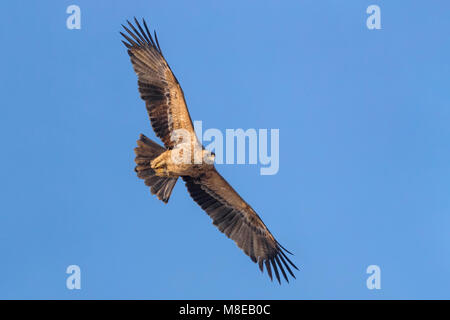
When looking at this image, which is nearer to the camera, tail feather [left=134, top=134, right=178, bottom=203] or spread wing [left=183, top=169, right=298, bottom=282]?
tail feather [left=134, top=134, right=178, bottom=203]

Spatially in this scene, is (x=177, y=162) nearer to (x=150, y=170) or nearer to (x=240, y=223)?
(x=150, y=170)

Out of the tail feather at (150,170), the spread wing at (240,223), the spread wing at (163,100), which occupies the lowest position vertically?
the spread wing at (240,223)

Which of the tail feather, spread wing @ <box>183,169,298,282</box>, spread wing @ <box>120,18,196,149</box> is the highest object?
spread wing @ <box>120,18,196,149</box>

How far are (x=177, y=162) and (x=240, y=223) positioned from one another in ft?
6.93

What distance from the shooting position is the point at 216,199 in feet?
43.5

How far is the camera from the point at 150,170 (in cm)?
1248

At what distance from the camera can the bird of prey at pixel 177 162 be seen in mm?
12266

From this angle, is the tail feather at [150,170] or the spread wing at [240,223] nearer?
the tail feather at [150,170]

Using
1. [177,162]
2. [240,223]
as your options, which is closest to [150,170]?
[177,162]

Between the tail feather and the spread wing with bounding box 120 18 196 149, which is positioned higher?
the spread wing with bounding box 120 18 196 149

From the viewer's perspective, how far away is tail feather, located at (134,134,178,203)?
12359 mm

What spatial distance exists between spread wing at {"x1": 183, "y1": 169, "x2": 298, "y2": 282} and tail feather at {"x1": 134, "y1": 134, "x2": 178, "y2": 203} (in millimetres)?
657
